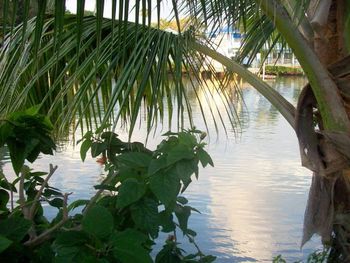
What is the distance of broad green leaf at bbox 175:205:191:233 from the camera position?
5.38 ft

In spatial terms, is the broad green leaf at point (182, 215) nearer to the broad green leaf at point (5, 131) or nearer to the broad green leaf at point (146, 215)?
the broad green leaf at point (146, 215)

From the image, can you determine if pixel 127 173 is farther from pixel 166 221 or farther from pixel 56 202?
pixel 56 202

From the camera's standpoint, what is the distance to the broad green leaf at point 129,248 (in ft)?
4.38

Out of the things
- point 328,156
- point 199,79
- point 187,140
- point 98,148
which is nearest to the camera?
point 187,140

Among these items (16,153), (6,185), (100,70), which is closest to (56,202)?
(6,185)

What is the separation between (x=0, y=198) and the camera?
67.7 inches

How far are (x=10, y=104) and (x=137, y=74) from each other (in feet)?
1.85

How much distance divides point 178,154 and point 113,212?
25 centimetres

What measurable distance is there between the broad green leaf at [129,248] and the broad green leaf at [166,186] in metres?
0.15

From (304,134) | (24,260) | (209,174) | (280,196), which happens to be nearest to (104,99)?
(304,134)

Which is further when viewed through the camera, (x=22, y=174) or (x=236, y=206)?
(x=236, y=206)

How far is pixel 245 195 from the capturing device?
5.99 metres

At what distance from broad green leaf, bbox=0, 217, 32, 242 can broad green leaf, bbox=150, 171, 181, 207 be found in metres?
0.31

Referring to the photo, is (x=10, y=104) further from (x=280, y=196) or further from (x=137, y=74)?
(x=280, y=196)
